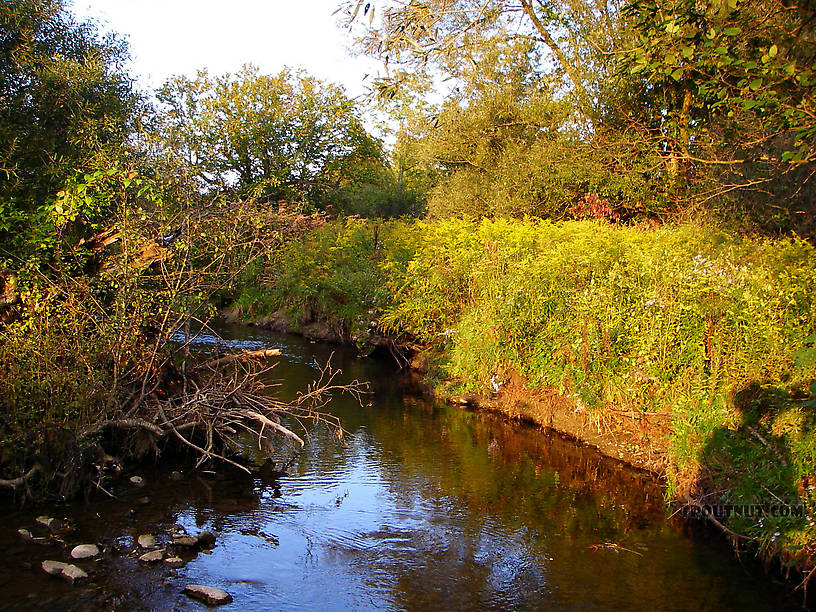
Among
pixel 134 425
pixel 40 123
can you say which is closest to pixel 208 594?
pixel 134 425

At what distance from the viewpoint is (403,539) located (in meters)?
7.92

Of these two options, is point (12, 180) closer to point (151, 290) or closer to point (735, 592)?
point (151, 290)

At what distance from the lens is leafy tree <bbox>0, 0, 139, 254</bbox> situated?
Result: 9297 millimetres

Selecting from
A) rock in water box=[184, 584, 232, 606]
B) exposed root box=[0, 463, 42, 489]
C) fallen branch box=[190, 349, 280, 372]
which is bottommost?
rock in water box=[184, 584, 232, 606]

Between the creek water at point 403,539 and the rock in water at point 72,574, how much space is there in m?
0.07

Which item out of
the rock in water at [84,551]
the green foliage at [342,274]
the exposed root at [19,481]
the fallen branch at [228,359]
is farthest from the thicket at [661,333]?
the exposed root at [19,481]

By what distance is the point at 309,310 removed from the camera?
25984mm

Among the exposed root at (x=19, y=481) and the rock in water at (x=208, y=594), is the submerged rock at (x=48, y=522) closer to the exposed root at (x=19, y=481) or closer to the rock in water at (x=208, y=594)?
the exposed root at (x=19, y=481)

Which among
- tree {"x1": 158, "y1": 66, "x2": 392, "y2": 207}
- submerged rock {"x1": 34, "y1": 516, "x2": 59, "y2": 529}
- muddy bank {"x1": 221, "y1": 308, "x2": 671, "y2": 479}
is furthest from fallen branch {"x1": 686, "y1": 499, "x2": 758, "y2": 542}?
tree {"x1": 158, "y1": 66, "x2": 392, "y2": 207}

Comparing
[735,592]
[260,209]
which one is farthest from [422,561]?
[260,209]

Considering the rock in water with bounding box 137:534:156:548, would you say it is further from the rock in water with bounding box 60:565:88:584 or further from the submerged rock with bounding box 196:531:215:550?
the rock in water with bounding box 60:565:88:584

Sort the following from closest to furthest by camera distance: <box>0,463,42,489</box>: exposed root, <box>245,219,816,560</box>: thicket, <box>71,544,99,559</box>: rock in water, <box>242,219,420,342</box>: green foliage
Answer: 1. <box>71,544,99,559</box>: rock in water
2. <box>245,219,816,560</box>: thicket
3. <box>0,463,42,489</box>: exposed root
4. <box>242,219,420,342</box>: green foliage

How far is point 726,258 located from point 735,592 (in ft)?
17.3

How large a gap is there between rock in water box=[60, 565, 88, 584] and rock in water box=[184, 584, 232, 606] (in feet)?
3.33
